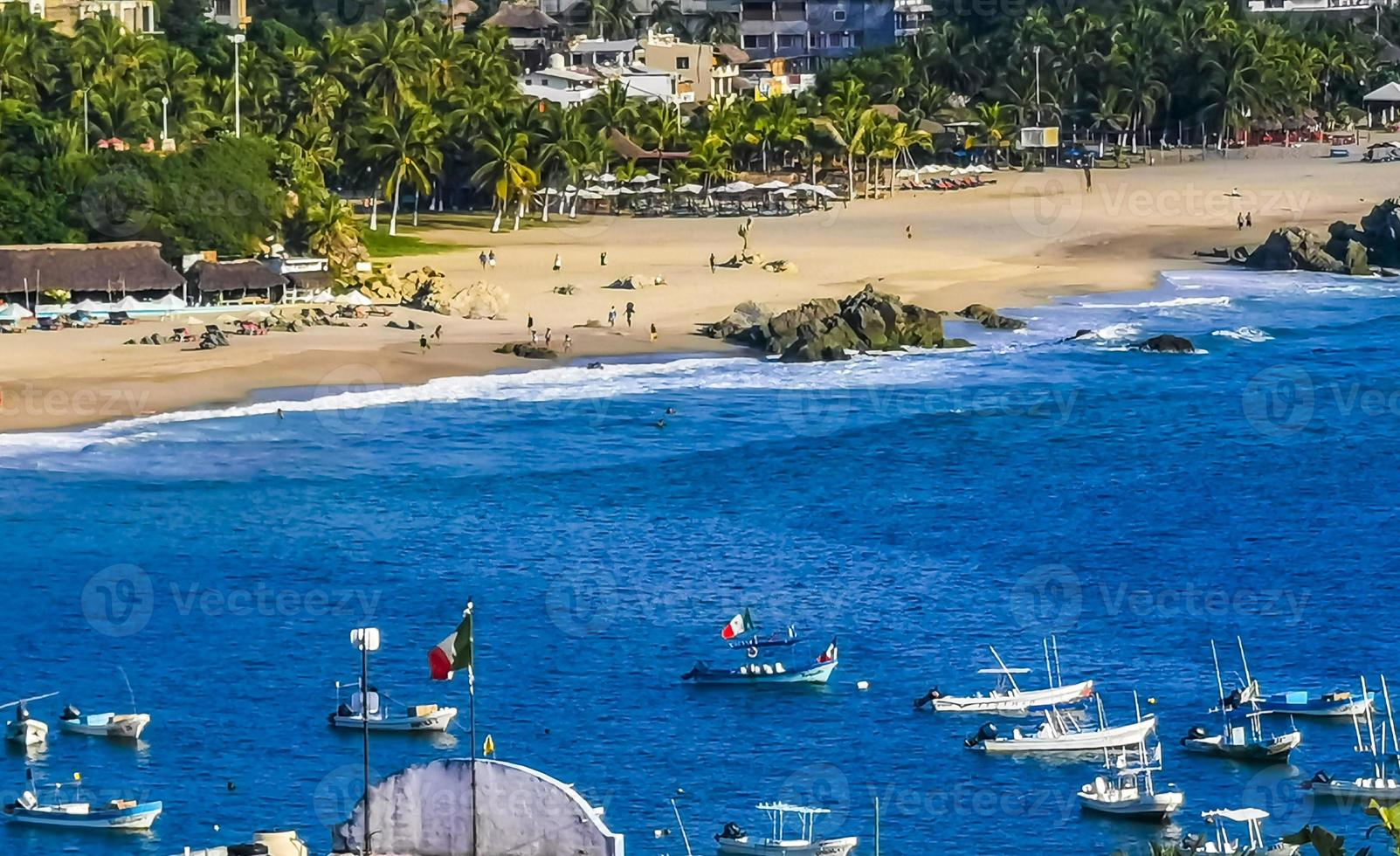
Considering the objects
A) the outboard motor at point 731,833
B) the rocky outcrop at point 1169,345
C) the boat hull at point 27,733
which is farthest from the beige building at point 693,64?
the outboard motor at point 731,833

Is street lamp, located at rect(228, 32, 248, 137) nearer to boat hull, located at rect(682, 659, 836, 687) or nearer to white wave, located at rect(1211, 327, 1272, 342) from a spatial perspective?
white wave, located at rect(1211, 327, 1272, 342)

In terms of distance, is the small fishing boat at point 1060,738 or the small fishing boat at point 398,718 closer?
the small fishing boat at point 1060,738

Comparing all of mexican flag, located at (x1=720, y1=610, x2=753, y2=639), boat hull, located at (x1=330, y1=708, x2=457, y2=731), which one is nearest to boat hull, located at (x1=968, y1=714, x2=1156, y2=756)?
mexican flag, located at (x1=720, y1=610, x2=753, y2=639)

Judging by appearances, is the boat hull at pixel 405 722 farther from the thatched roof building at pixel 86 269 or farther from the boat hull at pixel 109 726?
the thatched roof building at pixel 86 269

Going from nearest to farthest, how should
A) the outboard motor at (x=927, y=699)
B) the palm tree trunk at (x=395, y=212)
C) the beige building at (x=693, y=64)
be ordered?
the outboard motor at (x=927, y=699), the palm tree trunk at (x=395, y=212), the beige building at (x=693, y=64)

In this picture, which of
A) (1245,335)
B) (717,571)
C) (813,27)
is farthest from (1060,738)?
(813,27)

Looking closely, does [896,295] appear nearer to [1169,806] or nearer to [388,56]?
[388,56]

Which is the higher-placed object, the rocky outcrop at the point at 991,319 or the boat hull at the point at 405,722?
the rocky outcrop at the point at 991,319
